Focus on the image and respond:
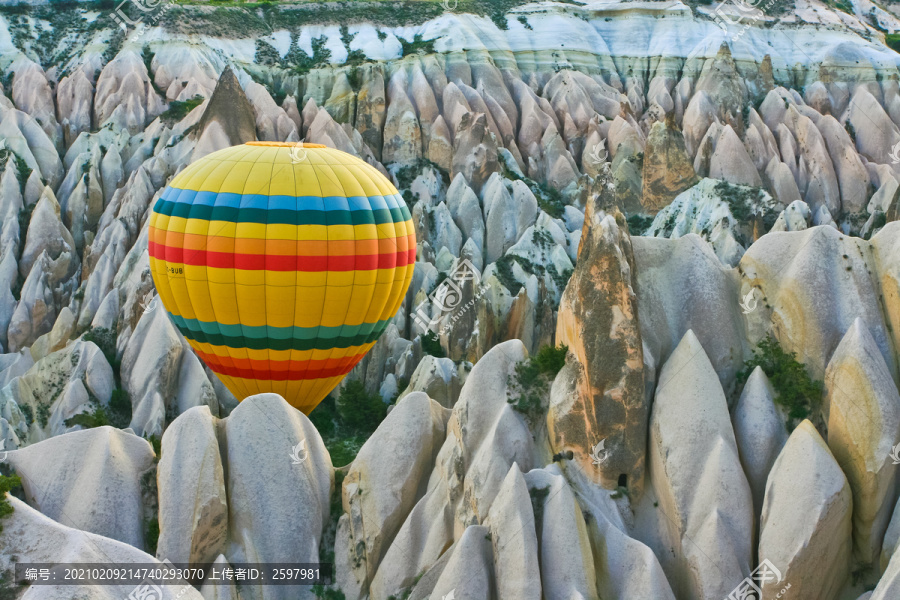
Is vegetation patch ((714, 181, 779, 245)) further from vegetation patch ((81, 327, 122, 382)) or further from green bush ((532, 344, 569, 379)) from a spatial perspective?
vegetation patch ((81, 327, 122, 382))

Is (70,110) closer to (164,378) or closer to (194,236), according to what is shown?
(164,378)

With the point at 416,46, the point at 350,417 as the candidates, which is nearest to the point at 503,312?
the point at 350,417

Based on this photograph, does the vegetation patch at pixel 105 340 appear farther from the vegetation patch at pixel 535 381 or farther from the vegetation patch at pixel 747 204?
the vegetation patch at pixel 747 204

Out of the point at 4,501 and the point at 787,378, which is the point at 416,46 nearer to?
the point at 787,378

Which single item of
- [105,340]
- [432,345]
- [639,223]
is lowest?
[105,340]

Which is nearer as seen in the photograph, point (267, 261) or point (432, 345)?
point (267, 261)

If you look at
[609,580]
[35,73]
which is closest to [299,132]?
[35,73]

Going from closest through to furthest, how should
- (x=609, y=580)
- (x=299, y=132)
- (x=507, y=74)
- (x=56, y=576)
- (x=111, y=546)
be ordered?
1. (x=56, y=576)
2. (x=111, y=546)
3. (x=609, y=580)
4. (x=299, y=132)
5. (x=507, y=74)
